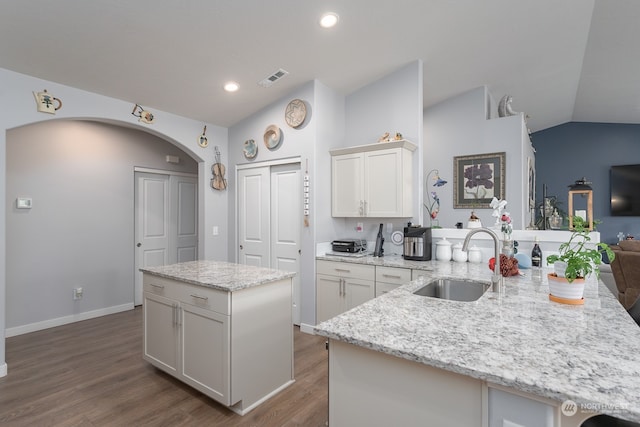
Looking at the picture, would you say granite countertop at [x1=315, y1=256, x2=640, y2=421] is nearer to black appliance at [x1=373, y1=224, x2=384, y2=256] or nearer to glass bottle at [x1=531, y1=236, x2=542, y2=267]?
glass bottle at [x1=531, y1=236, x2=542, y2=267]

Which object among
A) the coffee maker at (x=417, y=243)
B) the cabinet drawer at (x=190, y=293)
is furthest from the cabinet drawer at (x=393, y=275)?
the cabinet drawer at (x=190, y=293)

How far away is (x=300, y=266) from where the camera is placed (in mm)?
3764

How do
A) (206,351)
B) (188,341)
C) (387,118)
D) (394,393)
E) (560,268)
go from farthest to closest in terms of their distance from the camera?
1. (387,118)
2. (188,341)
3. (206,351)
4. (560,268)
5. (394,393)

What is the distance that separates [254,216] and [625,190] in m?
7.40

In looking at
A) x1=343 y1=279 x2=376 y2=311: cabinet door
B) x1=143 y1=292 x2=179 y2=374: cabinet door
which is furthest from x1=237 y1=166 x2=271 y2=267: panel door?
x1=143 y1=292 x2=179 y2=374: cabinet door

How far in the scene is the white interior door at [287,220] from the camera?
3824 mm

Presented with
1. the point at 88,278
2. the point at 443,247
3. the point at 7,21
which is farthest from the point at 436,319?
the point at 88,278

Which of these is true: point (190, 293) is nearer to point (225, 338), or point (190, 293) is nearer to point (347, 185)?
point (225, 338)

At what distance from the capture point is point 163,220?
15.9ft

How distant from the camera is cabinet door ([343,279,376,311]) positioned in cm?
317

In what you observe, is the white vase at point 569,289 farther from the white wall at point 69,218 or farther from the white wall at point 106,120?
the white wall at point 69,218

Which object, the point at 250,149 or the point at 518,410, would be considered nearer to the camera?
the point at 518,410

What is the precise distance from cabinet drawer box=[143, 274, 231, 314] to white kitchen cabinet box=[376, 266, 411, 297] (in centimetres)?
160

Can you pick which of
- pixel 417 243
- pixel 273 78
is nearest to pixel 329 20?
pixel 273 78
